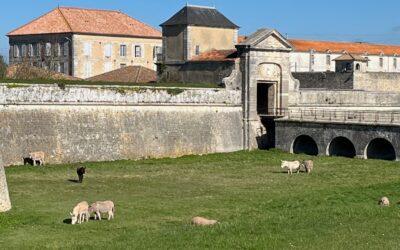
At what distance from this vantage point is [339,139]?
43469 millimetres

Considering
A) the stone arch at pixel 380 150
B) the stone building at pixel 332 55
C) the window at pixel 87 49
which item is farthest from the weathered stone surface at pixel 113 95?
the stone building at pixel 332 55

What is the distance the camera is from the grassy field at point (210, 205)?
1861cm

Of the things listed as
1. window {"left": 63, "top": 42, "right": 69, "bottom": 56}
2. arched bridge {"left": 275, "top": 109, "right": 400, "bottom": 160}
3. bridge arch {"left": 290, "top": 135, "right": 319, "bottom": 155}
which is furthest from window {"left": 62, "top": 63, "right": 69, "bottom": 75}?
bridge arch {"left": 290, "top": 135, "right": 319, "bottom": 155}

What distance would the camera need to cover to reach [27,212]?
23.4 meters

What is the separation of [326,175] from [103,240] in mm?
16311

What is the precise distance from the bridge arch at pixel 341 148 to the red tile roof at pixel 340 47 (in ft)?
139

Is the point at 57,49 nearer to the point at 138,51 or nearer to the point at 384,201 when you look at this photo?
the point at 138,51

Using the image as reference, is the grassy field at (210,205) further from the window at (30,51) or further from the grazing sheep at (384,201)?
the window at (30,51)

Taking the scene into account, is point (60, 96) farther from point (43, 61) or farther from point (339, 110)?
point (43, 61)

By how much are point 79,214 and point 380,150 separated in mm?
23903

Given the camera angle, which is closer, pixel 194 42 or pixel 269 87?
pixel 269 87

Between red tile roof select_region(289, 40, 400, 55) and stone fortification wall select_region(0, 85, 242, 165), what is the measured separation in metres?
42.6

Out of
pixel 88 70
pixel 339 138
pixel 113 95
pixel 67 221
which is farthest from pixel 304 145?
pixel 88 70

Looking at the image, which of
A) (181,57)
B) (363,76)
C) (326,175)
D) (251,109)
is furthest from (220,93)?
(363,76)
